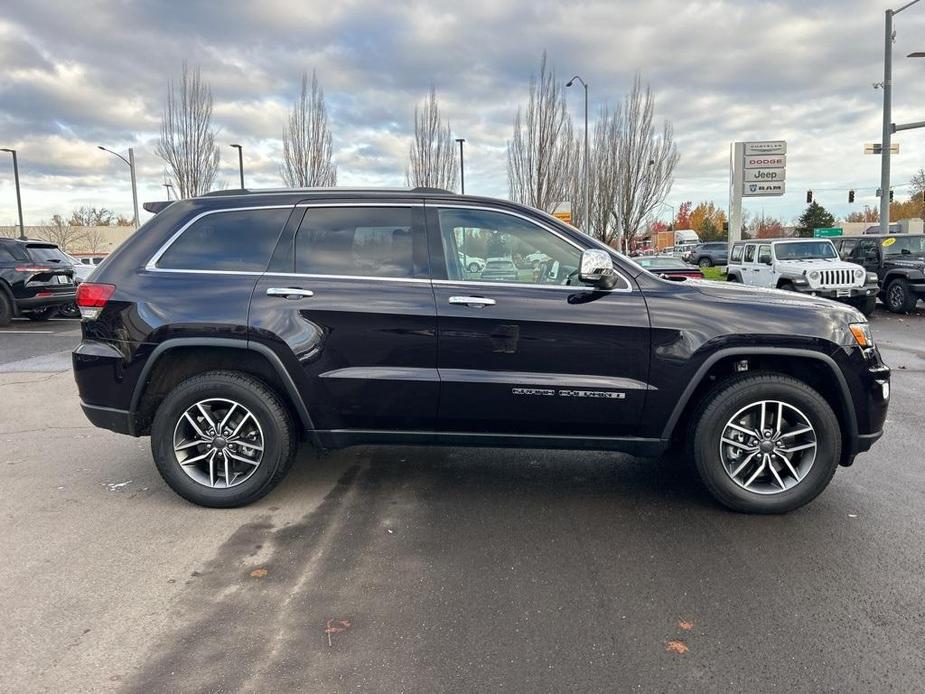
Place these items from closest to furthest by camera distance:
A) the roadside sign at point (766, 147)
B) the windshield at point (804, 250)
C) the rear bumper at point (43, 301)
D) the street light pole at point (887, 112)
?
the rear bumper at point (43, 301) < the windshield at point (804, 250) < the street light pole at point (887, 112) < the roadside sign at point (766, 147)

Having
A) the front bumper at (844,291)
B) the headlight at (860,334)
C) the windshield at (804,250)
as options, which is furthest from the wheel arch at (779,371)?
the windshield at (804,250)

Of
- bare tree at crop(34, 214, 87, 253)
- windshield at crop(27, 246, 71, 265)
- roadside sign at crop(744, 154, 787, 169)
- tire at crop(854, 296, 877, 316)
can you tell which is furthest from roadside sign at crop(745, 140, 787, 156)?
bare tree at crop(34, 214, 87, 253)

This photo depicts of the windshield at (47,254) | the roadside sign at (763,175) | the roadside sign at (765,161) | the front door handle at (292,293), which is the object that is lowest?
the front door handle at (292,293)

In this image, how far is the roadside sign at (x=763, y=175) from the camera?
2736 cm

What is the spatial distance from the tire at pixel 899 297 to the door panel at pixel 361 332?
15849 mm

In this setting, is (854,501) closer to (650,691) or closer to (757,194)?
(650,691)

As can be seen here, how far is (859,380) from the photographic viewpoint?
384cm

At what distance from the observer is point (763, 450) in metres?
3.87

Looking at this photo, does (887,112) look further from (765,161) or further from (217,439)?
(217,439)

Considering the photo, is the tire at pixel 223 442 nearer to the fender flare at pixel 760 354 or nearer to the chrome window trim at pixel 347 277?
the chrome window trim at pixel 347 277

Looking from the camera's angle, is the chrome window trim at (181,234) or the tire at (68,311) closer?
the chrome window trim at (181,234)

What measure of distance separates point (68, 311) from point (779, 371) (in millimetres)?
15460

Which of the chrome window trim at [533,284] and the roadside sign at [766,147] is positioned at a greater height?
the roadside sign at [766,147]

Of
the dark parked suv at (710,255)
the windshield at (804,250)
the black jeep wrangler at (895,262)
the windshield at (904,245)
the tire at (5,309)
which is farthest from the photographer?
the dark parked suv at (710,255)
